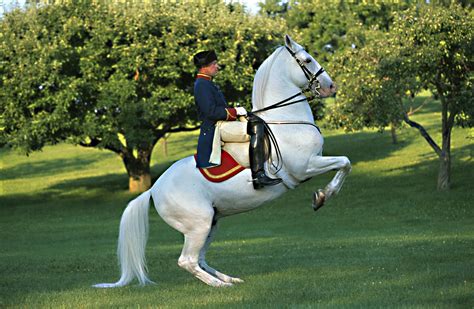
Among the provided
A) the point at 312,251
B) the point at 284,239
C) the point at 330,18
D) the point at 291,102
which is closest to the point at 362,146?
the point at 330,18

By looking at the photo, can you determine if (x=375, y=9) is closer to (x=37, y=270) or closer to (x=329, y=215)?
(x=329, y=215)

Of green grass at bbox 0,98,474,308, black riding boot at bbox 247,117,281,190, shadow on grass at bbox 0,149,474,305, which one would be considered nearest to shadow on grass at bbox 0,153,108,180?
green grass at bbox 0,98,474,308

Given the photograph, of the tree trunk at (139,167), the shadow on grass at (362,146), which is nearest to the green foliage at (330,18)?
the shadow on grass at (362,146)

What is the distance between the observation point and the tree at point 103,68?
113 ft

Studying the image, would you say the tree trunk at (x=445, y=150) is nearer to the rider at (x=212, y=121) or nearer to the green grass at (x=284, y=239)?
the green grass at (x=284, y=239)

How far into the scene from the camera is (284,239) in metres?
22.6

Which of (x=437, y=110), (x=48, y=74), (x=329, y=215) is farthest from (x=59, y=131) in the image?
(x=437, y=110)

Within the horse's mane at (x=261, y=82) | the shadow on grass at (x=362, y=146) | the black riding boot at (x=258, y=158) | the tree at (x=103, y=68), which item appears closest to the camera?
the black riding boot at (x=258, y=158)

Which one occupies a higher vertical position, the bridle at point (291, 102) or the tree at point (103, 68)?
the bridle at point (291, 102)

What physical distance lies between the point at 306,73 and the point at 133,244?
11.2ft

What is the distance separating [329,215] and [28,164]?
37126 millimetres

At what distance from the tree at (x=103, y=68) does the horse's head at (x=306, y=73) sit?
76.3 ft

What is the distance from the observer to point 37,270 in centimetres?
1573

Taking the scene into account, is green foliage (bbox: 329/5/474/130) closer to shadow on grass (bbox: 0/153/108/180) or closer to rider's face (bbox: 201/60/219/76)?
rider's face (bbox: 201/60/219/76)
